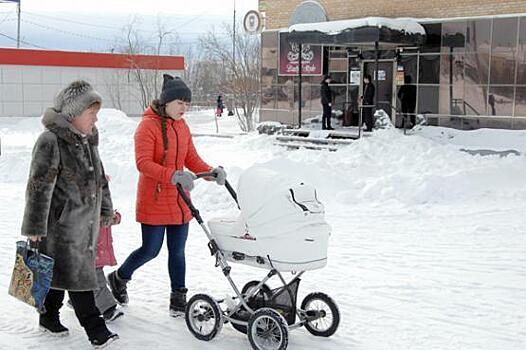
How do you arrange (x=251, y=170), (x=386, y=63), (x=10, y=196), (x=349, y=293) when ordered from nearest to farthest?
(x=251, y=170), (x=349, y=293), (x=10, y=196), (x=386, y=63)

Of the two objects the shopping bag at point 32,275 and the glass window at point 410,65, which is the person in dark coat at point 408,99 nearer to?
the glass window at point 410,65

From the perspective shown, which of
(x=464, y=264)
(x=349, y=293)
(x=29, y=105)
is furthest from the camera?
(x=29, y=105)

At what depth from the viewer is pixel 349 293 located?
589cm

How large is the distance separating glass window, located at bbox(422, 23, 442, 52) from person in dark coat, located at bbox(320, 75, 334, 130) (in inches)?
116

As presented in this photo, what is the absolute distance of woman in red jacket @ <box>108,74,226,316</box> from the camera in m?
5.00

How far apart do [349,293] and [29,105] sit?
91.8 feet

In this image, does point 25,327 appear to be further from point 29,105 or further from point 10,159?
point 29,105

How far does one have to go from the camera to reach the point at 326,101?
1998cm

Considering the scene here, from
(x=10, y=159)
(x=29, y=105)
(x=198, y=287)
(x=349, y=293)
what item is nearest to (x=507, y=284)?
(x=349, y=293)

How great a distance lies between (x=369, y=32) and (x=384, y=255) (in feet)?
36.5

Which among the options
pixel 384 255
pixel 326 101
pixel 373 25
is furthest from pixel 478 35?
pixel 384 255

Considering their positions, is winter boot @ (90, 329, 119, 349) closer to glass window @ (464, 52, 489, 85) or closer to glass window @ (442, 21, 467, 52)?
glass window @ (464, 52, 489, 85)

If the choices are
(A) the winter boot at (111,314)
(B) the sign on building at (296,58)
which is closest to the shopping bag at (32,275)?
(A) the winter boot at (111,314)

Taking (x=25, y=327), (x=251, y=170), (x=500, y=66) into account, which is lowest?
(x=25, y=327)
